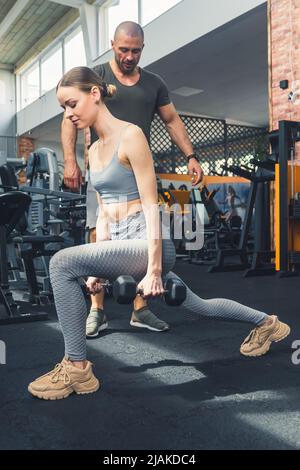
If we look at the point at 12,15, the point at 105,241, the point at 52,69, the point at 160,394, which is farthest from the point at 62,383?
the point at 52,69

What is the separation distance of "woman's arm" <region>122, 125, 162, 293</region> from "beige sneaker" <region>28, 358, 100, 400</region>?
364 millimetres

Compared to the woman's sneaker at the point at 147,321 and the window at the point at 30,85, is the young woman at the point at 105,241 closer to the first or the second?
the woman's sneaker at the point at 147,321

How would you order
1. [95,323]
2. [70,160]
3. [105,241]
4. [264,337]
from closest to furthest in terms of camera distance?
[105,241] < [264,337] < [70,160] < [95,323]

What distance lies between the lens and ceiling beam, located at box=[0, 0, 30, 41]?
870 cm

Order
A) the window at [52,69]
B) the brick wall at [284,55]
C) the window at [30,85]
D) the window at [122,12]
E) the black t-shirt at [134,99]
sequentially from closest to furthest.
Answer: the black t-shirt at [134,99], the brick wall at [284,55], the window at [122,12], the window at [52,69], the window at [30,85]

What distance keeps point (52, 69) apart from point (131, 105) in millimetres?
9746

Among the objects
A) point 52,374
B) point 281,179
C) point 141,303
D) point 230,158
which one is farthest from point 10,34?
point 52,374

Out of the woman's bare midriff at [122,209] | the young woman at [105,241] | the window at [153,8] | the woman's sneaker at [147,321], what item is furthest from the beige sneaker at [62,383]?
the window at [153,8]

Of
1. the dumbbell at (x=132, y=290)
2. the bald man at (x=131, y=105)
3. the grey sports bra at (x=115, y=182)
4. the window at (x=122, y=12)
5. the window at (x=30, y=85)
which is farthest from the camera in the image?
the window at (x=30, y=85)

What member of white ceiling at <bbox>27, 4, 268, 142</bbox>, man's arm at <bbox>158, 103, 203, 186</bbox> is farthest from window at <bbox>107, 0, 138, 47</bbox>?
man's arm at <bbox>158, 103, 203, 186</bbox>

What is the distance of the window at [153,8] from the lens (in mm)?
7016

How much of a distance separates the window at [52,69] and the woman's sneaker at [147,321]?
9312 mm

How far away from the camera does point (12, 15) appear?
30.1ft

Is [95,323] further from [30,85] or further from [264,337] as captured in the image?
[30,85]
